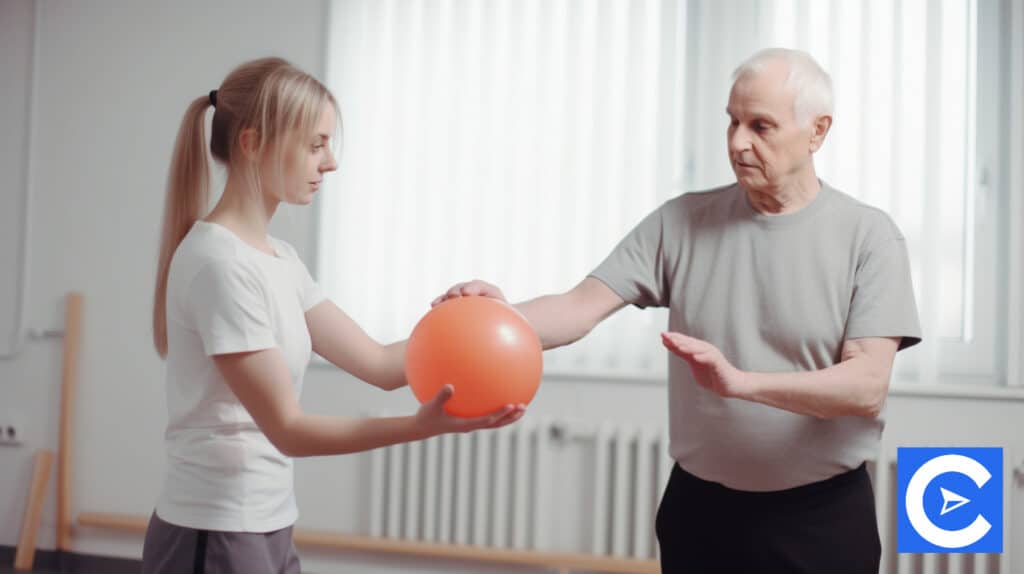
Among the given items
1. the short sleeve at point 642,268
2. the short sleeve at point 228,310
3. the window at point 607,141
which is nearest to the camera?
the short sleeve at point 228,310

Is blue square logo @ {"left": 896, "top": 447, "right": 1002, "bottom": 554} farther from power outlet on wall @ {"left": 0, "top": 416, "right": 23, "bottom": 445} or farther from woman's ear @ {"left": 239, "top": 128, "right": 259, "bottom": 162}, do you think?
power outlet on wall @ {"left": 0, "top": 416, "right": 23, "bottom": 445}

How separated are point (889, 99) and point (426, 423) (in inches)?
86.7

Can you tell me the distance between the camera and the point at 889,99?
2.78 meters

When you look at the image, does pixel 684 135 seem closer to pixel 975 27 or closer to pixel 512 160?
pixel 512 160

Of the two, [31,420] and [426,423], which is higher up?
[426,423]

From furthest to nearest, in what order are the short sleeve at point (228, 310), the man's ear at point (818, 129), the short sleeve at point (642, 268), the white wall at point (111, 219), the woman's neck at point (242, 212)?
1. the white wall at point (111, 219)
2. the short sleeve at point (642, 268)
3. the man's ear at point (818, 129)
4. the woman's neck at point (242, 212)
5. the short sleeve at point (228, 310)

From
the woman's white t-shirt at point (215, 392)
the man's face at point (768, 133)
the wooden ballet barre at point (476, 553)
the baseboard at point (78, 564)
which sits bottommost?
the baseboard at point (78, 564)

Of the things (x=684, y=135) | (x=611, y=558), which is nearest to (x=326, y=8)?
(x=684, y=135)

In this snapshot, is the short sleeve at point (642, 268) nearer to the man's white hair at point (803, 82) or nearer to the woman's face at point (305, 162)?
the man's white hair at point (803, 82)

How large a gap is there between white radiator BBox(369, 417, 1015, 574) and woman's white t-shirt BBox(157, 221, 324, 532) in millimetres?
1758

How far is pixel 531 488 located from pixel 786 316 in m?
1.72

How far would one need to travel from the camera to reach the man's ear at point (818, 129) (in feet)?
5.00

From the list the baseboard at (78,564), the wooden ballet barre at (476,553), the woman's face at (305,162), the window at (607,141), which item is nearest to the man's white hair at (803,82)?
the woman's face at (305,162)

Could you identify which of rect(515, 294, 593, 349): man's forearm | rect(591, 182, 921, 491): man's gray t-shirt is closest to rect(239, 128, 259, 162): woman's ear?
rect(515, 294, 593, 349): man's forearm
